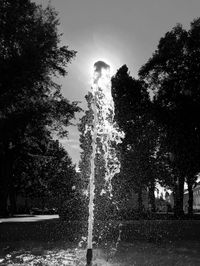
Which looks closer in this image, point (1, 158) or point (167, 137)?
point (167, 137)

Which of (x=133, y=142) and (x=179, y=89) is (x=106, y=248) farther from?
(x=133, y=142)

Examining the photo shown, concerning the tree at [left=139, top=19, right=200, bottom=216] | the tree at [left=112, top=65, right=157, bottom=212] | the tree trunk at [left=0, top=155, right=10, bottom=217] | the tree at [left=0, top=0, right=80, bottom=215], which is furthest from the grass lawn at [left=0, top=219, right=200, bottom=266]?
the tree at [left=112, top=65, right=157, bottom=212]

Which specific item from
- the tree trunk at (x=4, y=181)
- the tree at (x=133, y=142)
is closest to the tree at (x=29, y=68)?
the tree trunk at (x=4, y=181)

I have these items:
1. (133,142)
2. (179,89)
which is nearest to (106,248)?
(179,89)

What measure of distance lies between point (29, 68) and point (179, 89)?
48.0 feet

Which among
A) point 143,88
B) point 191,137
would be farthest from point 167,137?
point 143,88

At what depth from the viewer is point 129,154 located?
51.4 metres

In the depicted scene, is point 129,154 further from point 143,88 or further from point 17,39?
point 17,39

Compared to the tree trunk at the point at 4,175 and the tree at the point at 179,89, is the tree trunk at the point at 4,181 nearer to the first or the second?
the tree trunk at the point at 4,175

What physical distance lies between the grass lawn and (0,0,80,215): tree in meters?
8.50

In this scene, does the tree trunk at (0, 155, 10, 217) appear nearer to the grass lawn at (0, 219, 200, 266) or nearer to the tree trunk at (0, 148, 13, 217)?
the tree trunk at (0, 148, 13, 217)

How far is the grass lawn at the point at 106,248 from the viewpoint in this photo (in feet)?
39.4

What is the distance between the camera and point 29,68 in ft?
87.6

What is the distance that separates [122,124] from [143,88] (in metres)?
→ 9.77
